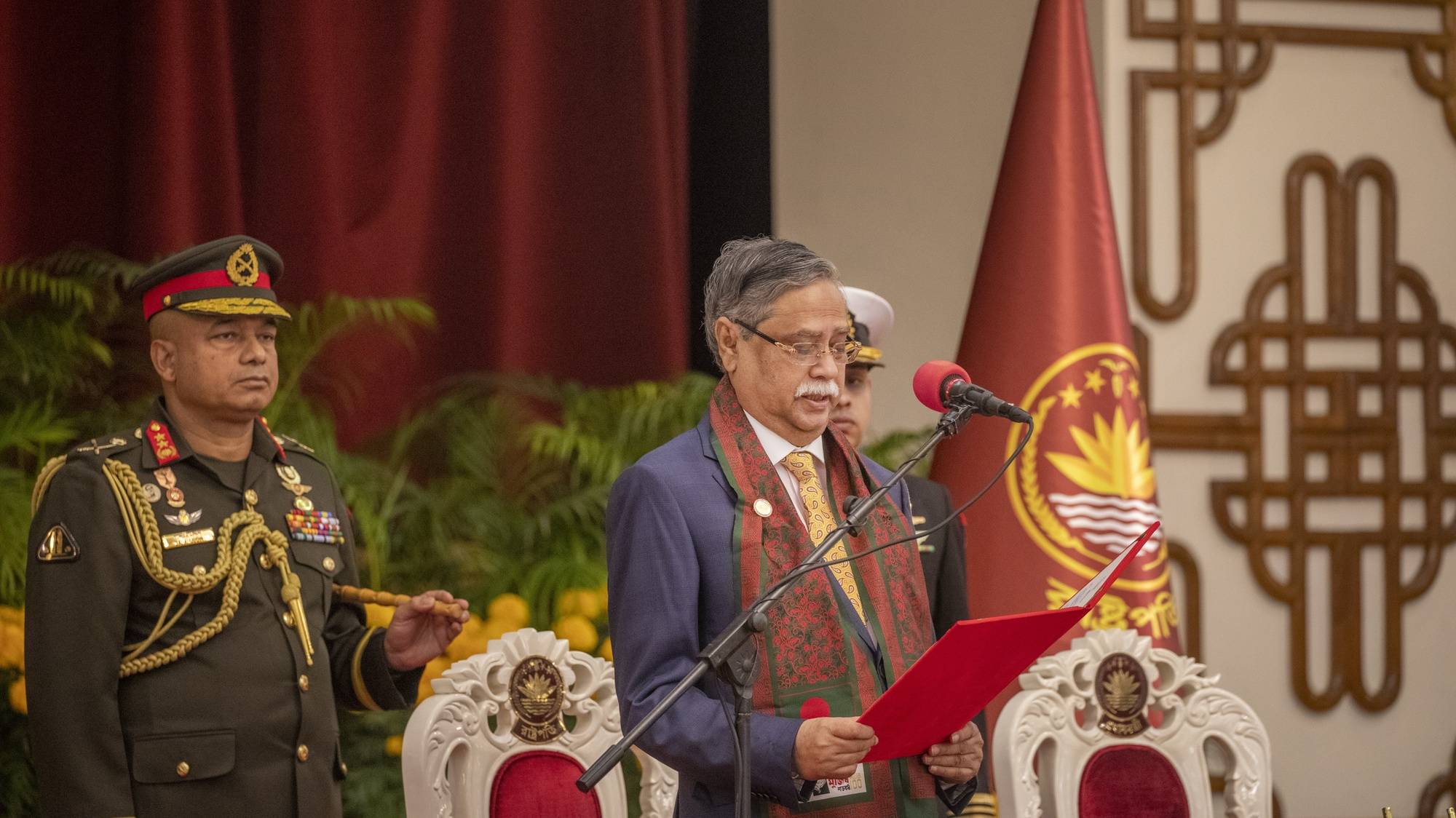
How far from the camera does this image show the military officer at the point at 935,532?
307 cm

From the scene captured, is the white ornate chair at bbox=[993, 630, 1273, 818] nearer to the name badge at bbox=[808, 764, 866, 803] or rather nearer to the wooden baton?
the name badge at bbox=[808, 764, 866, 803]

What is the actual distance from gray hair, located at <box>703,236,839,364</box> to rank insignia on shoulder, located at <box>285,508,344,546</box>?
3.30 feet

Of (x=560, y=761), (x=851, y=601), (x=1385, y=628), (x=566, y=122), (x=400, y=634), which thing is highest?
(x=566, y=122)

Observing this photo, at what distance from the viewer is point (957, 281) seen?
4973mm

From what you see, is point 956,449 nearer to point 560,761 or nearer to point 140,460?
point 560,761

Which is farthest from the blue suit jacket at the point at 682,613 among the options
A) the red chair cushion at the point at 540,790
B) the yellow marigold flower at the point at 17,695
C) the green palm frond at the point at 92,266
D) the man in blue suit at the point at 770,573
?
the green palm frond at the point at 92,266

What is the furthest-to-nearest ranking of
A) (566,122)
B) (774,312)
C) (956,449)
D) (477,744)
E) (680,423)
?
1. (566,122)
2. (680,423)
3. (956,449)
4. (477,744)
5. (774,312)

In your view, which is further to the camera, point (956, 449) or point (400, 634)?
point (956, 449)

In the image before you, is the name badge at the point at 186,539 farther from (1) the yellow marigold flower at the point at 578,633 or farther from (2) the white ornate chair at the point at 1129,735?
(2) the white ornate chair at the point at 1129,735

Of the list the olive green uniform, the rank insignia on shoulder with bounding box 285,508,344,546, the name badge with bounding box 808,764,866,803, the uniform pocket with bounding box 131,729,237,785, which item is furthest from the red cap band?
the name badge with bounding box 808,764,866,803

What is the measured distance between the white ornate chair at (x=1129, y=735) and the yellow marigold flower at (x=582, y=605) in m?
1.36

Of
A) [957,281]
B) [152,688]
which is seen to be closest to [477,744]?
[152,688]

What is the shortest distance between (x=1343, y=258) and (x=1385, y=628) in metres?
1.10

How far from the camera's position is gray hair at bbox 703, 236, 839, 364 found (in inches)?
78.0
